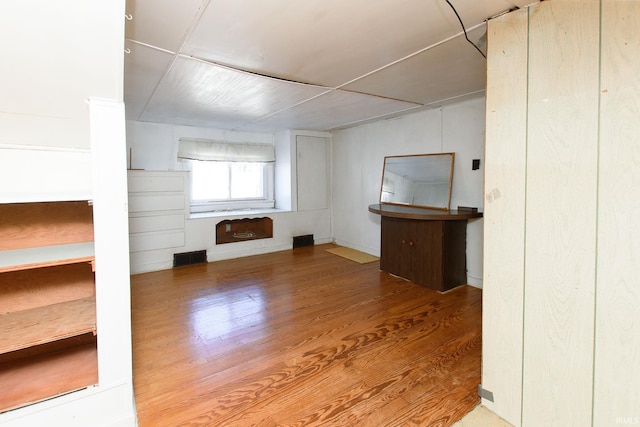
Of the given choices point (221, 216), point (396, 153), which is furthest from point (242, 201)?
point (396, 153)

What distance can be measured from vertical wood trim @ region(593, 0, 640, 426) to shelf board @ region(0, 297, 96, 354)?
2335 mm

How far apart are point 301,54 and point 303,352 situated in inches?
84.9

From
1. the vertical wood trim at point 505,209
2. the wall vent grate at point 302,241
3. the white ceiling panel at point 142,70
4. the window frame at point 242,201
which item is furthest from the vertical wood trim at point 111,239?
the wall vent grate at point 302,241

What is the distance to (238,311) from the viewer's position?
294 centimetres

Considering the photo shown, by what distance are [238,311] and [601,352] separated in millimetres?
2622

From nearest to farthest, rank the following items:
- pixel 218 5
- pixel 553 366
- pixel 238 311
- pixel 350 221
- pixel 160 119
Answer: pixel 553 366
pixel 218 5
pixel 238 311
pixel 160 119
pixel 350 221

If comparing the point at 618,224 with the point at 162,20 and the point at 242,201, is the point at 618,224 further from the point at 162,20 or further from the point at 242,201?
the point at 242,201

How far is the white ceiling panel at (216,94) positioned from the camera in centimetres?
249

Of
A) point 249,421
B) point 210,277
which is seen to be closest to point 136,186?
point 210,277

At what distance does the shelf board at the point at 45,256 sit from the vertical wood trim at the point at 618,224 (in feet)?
7.61

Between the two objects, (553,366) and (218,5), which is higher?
(218,5)

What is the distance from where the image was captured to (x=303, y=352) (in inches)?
87.8

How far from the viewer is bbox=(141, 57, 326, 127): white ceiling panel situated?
8.16 ft

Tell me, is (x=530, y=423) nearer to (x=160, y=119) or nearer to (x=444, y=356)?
(x=444, y=356)
